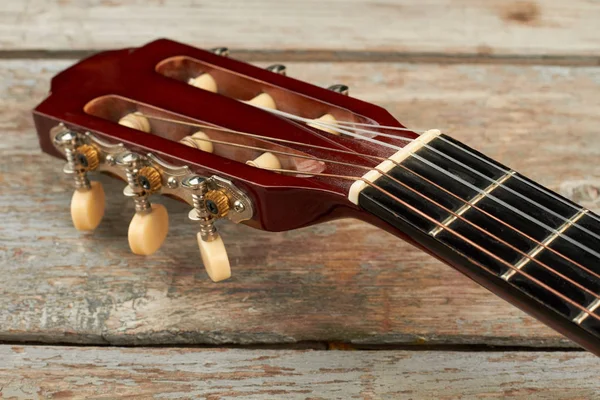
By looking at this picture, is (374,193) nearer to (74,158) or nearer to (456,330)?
(456,330)

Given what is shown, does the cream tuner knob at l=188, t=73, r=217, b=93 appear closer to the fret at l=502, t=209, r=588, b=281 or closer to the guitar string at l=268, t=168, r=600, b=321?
the guitar string at l=268, t=168, r=600, b=321

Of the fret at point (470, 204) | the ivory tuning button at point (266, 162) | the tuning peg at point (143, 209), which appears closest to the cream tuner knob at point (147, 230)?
the tuning peg at point (143, 209)

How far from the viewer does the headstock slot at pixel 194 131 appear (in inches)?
26.2

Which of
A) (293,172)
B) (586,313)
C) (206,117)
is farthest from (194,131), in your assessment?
(586,313)

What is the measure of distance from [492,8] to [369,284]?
581 mm

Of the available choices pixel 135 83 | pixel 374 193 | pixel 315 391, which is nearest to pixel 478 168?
pixel 374 193

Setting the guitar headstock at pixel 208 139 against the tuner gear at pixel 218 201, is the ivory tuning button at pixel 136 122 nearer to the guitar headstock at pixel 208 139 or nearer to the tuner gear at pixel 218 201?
the guitar headstock at pixel 208 139

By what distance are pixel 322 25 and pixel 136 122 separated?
463 mm

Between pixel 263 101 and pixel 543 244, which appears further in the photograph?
pixel 263 101

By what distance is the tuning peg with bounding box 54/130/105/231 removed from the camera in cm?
71

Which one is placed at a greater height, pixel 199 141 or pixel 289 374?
pixel 199 141

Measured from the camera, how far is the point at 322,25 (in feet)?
3.65

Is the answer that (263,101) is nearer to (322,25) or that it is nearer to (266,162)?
(266,162)

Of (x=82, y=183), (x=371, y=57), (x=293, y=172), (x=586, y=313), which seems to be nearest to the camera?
(x=586, y=313)
